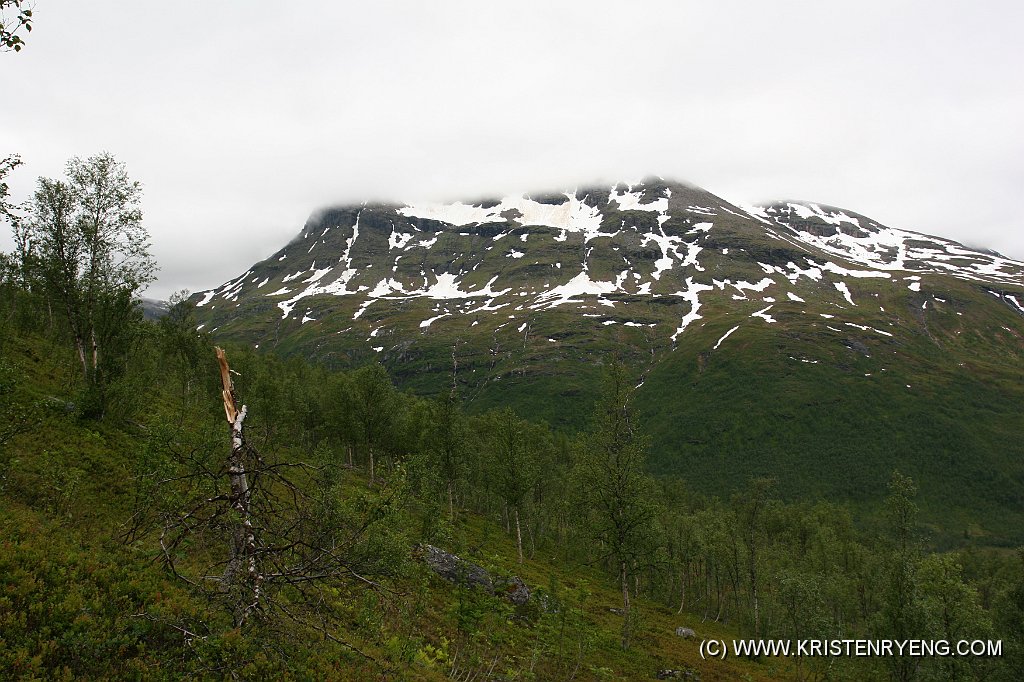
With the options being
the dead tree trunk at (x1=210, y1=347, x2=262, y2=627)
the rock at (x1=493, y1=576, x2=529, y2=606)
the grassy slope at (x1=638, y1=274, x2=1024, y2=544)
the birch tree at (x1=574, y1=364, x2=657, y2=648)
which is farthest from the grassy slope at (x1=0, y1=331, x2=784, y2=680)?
the grassy slope at (x1=638, y1=274, x2=1024, y2=544)

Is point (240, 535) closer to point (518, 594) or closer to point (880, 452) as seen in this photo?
point (518, 594)

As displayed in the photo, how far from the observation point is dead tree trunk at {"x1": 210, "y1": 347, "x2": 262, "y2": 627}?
27.1ft

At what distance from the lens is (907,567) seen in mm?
31641

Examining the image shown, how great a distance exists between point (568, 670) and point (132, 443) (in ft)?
81.5

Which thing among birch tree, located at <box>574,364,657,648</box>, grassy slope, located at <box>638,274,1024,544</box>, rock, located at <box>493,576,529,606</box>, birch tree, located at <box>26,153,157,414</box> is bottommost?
grassy slope, located at <box>638,274,1024,544</box>

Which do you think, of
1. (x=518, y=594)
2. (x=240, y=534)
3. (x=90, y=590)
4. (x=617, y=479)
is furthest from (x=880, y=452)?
(x=90, y=590)

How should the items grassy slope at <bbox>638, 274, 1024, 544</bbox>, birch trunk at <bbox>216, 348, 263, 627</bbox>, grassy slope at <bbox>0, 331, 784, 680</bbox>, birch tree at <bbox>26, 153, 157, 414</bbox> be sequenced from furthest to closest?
grassy slope at <bbox>638, 274, 1024, 544</bbox> → birch tree at <bbox>26, 153, 157, 414</bbox> → birch trunk at <bbox>216, 348, 263, 627</bbox> → grassy slope at <bbox>0, 331, 784, 680</bbox>

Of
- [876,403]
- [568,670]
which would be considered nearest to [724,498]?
[876,403]

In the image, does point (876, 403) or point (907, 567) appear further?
point (876, 403)

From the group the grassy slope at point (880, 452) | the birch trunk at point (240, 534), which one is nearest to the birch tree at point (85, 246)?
the birch trunk at point (240, 534)

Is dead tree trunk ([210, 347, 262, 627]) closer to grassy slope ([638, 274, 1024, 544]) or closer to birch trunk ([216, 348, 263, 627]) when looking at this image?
birch trunk ([216, 348, 263, 627])

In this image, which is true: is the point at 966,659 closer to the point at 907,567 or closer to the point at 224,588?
the point at 907,567

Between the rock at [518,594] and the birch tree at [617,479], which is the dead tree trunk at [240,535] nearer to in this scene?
the rock at [518,594]

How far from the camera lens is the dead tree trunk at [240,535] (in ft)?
27.1
